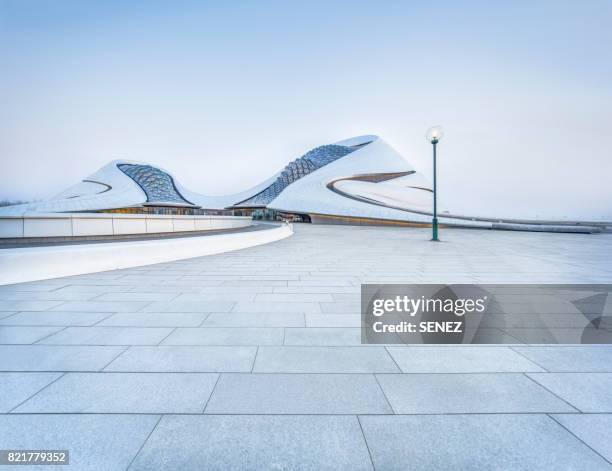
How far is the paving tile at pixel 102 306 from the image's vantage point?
3.91 m

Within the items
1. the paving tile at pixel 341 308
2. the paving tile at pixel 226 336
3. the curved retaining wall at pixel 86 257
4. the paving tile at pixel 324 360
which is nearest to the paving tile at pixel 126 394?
the paving tile at pixel 324 360

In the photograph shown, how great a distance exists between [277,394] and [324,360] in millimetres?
621

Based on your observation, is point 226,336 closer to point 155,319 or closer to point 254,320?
point 254,320

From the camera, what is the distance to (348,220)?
1187 inches

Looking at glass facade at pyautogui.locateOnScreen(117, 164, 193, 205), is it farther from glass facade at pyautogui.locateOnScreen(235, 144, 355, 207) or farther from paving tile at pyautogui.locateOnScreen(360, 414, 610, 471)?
paving tile at pyautogui.locateOnScreen(360, 414, 610, 471)

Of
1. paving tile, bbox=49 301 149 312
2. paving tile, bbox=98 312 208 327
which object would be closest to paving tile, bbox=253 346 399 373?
paving tile, bbox=98 312 208 327

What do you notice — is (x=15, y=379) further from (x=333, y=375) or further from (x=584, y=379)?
(x=584, y=379)

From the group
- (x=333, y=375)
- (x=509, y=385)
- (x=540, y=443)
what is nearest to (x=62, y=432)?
(x=333, y=375)

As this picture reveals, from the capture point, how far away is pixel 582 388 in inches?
86.4

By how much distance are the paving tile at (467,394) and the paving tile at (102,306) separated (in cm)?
339

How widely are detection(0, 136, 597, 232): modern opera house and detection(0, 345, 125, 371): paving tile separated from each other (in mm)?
25364

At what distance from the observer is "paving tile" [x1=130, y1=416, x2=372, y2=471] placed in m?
1.51

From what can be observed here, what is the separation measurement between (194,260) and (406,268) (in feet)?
17.8

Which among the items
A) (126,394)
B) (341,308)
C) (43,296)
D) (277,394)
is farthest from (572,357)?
(43,296)
